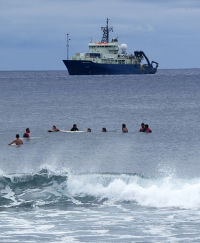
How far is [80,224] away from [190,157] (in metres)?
19.9

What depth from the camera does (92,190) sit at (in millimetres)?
30172

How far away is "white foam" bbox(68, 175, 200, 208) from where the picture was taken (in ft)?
91.9

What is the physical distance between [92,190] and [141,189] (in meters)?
2.29

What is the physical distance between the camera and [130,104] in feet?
336

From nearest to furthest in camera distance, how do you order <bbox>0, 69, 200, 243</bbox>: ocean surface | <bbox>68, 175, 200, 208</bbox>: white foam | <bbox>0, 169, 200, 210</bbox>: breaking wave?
<bbox>0, 69, 200, 243</bbox>: ocean surface
<bbox>68, 175, 200, 208</bbox>: white foam
<bbox>0, 169, 200, 210</bbox>: breaking wave

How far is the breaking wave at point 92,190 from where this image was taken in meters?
28.3

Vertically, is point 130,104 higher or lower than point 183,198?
higher

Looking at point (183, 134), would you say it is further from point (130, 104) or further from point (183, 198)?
point (130, 104)

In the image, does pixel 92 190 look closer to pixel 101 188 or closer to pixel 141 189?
pixel 101 188

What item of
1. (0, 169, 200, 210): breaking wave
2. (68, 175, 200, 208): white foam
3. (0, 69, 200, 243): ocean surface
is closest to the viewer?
(0, 69, 200, 243): ocean surface

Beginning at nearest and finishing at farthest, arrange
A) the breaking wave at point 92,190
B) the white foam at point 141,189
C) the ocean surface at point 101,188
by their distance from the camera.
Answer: the ocean surface at point 101,188 < the white foam at point 141,189 < the breaking wave at point 92,190

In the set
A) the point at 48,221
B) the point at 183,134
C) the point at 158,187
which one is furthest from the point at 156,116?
the point at 48,221

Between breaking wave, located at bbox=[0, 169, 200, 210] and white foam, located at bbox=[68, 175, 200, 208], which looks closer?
white foam, located at bbox=[68, 175, 200, 208]

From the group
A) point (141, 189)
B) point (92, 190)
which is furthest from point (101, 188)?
point (141, 189)
